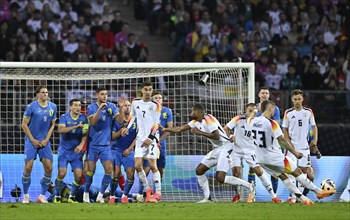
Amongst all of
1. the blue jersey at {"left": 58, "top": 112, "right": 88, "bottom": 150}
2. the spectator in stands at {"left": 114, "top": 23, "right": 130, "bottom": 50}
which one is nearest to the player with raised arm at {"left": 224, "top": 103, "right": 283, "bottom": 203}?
the blue jersey at {"left": 58, "top": 112, "right": 88, "bottom": 150}

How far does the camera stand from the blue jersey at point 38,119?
19906 mm

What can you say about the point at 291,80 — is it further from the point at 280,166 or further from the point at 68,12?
the point at 280,166

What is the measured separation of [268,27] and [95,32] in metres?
5.07

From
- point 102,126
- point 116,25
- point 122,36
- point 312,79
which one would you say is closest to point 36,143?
point 102,126

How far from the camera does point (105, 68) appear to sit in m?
21.8

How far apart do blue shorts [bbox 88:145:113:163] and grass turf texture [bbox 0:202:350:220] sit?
89.9 inches

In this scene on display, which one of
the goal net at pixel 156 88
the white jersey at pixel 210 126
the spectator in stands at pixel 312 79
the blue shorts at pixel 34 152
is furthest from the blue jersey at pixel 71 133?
the spectator in stands at pixel 312 79

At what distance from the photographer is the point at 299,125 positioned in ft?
68.1

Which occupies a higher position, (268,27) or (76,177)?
(268,27)

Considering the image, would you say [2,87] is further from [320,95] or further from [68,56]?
[320,95]

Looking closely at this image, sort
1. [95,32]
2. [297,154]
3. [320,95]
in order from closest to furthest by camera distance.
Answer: [297,154] → [320,95] → [95,32]

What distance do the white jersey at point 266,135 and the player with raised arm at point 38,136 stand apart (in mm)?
3775

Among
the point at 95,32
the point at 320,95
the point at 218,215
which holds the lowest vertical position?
the point at 218,215

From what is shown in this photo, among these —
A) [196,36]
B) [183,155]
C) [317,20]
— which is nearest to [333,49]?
[317,20]
